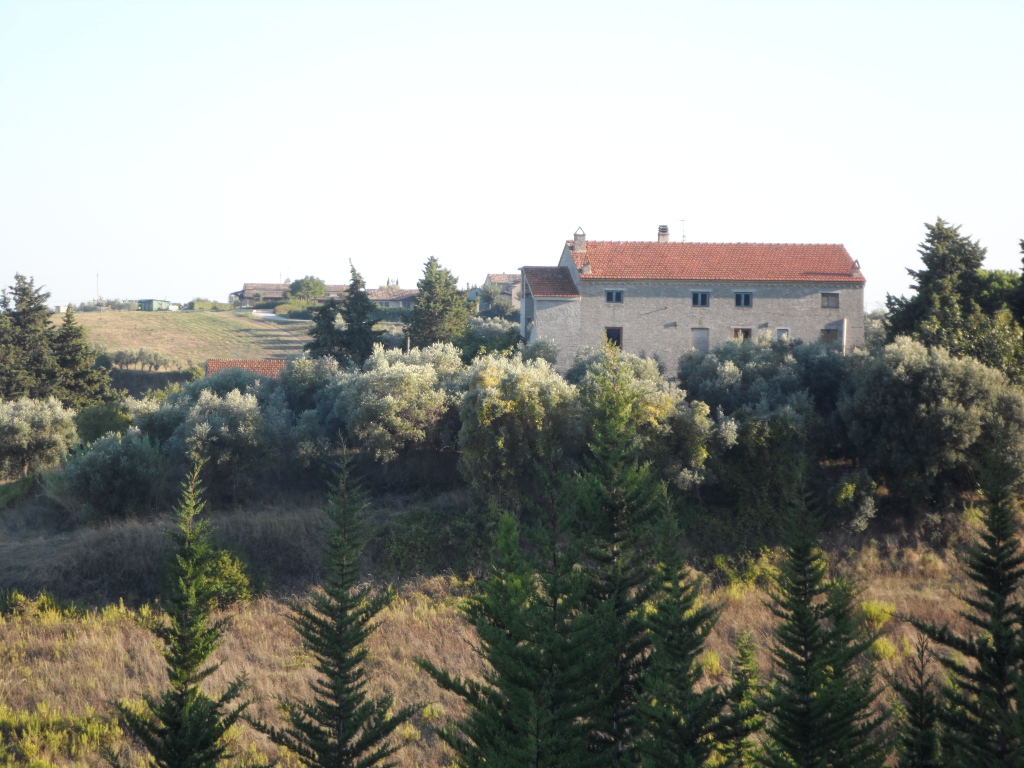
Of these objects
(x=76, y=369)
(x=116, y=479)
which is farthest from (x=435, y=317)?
(x=116, y=479)

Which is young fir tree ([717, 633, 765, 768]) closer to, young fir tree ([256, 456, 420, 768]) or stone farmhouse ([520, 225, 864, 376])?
young fir tree ([256, 456, 420, 768])

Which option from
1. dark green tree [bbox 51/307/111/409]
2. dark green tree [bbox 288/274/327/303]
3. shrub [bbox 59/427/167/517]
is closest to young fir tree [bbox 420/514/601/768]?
shrub [bbox 59/427/167/517]

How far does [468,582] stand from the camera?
84.3 feet

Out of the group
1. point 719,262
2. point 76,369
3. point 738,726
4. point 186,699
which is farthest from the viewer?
point 76,369

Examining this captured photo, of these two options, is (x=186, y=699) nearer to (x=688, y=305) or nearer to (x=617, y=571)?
(x=617, y=571)

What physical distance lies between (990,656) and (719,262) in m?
27.8

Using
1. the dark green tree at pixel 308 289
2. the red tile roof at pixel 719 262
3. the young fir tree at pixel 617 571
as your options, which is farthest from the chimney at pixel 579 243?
the dark green tree at pixel 308 289

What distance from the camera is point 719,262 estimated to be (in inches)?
1489

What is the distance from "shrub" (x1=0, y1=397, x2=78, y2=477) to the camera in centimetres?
3697

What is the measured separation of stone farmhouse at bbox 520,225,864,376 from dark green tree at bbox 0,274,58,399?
2449 cm

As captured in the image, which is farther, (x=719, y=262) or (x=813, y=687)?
(x=719, y=262)

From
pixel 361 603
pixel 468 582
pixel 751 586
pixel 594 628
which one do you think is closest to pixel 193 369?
pixel 468 582

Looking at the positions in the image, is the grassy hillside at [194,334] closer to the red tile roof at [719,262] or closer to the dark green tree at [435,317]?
the dark green tree at [435,317]

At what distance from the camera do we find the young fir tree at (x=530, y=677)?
10.5m
